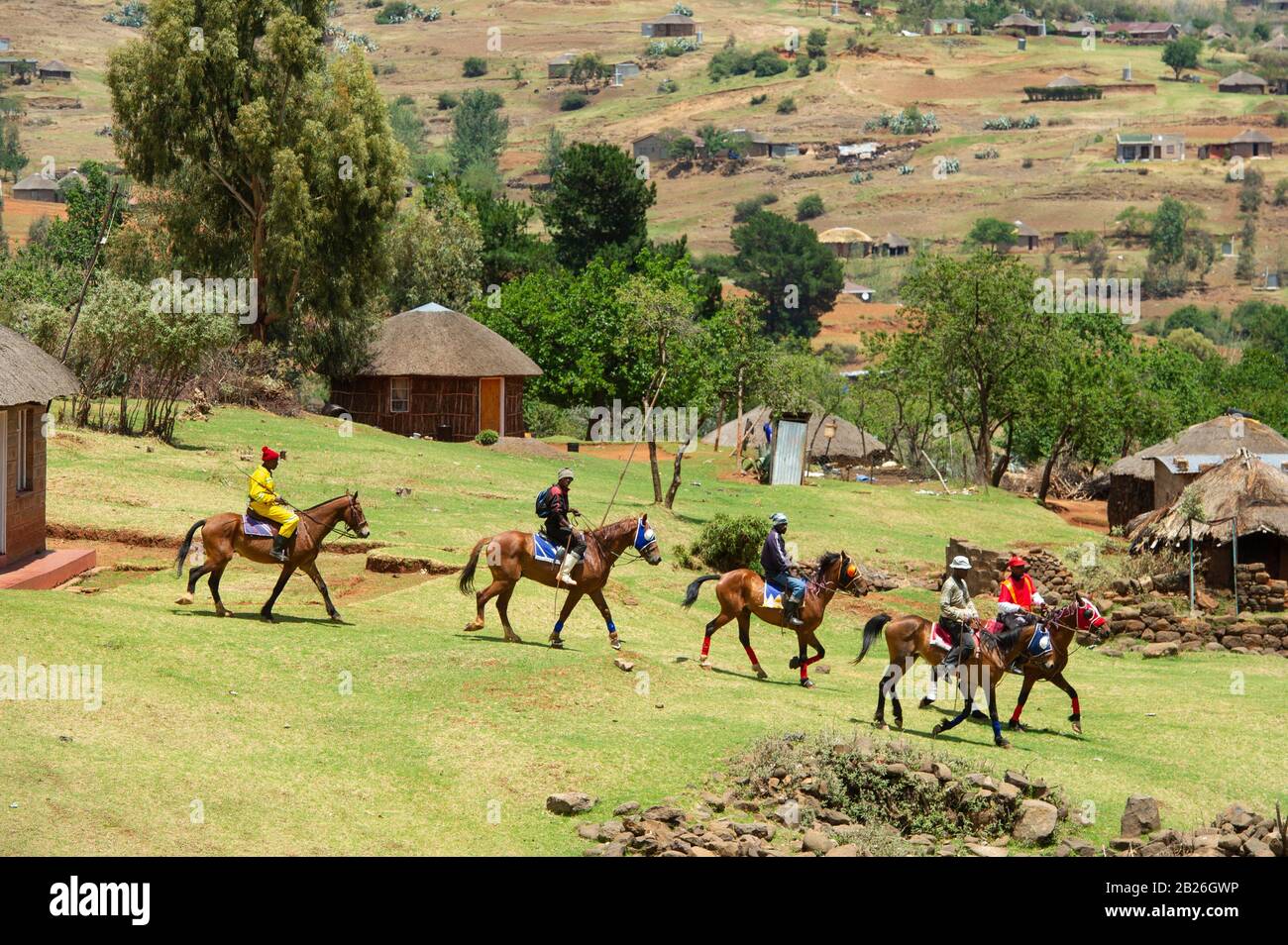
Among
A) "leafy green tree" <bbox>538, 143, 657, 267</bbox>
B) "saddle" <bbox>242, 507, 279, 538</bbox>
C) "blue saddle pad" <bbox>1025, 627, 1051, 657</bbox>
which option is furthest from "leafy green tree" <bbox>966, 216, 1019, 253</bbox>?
"saddle" <bbox>242, 507, 279, 538</bbox>

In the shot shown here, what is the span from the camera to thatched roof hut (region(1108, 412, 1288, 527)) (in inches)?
1816

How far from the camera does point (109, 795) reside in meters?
15.3

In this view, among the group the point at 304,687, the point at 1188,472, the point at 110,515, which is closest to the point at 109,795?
the point at 304,687

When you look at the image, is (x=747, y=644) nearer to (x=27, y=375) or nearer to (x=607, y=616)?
(x=607, y=616)

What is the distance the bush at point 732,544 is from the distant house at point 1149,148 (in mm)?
146764

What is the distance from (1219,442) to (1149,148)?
132 m

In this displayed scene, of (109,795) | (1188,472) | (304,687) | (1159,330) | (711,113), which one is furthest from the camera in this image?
(711,113)

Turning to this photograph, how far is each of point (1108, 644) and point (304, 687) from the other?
16642 millimetres

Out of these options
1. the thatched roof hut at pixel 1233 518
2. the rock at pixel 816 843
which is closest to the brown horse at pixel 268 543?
the rock at pixel 816 843

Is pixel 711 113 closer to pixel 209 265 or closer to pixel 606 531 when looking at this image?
pixel 209 265

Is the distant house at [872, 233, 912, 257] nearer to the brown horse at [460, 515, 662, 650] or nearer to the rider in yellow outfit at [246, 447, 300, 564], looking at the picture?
the brown horse at [460, 515, 662, 650]

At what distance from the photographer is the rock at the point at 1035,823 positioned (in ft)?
54.8

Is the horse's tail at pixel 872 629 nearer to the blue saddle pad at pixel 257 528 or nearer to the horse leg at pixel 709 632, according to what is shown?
the horse leg at pixel 709 632

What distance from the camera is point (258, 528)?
22.3 m
